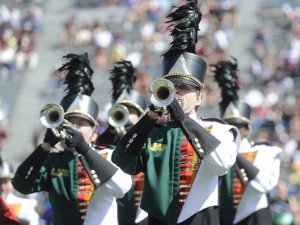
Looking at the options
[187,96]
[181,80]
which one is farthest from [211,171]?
[181,80]

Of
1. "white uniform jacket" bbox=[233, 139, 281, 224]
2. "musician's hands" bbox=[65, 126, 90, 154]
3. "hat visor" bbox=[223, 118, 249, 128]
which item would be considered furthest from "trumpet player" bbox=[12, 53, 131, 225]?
"hat visor" bbox=[223, 118, 249, 128]

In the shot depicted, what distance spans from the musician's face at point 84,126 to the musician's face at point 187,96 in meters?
1.24

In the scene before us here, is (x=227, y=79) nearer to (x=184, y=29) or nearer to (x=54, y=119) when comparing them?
(x=184, y=29)

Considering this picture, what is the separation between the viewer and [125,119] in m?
8.79

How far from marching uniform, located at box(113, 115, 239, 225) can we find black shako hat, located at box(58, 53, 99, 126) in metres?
1.10

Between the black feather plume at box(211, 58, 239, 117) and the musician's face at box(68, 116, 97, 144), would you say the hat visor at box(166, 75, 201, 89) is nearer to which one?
the musician's face at box(68, 116, 97, 144)

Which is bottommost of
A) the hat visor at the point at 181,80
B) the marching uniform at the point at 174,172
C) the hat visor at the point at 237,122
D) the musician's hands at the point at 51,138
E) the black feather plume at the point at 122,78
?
the marching uniform at the point at 174,172

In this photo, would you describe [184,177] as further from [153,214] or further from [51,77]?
[51,77]

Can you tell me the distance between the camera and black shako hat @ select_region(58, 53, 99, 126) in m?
7.86

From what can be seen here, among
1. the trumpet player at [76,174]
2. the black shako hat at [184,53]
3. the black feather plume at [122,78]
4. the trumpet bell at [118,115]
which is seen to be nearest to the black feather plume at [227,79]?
the black feather plume at [122,78]

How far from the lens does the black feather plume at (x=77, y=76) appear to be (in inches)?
318

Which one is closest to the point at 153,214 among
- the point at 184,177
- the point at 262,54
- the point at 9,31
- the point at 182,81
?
the point at 184,177

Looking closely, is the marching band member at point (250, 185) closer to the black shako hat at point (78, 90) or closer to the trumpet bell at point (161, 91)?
the black shako hat at point (78, 90)

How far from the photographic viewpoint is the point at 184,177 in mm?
6805
